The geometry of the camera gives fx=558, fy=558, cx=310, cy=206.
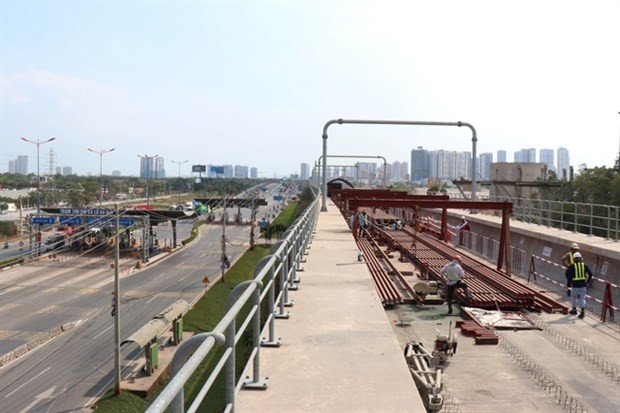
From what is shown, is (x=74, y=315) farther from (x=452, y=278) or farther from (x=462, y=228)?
(x=452, y=278)

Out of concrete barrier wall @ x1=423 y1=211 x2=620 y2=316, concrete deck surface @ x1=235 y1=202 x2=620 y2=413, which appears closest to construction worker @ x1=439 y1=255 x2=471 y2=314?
concrete deck surface @ x1=235 y1=202 x2=620 y2=413

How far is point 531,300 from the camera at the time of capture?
11352 mm

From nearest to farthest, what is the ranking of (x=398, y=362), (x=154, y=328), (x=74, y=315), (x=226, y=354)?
(x=226, y=354)
(x=398, y=362)
(x=154, y=328)
(x=74, y=315)

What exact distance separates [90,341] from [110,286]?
55.5 ft

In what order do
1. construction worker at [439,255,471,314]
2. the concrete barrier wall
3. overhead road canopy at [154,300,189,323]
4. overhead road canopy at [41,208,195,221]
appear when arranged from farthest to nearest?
1. overhead road canopy at [41,208,195,221]
2. overhead road canopy at [154,300,189,323]
3. the concrete barrier wall
4. construction worker at [439,255,471,314]

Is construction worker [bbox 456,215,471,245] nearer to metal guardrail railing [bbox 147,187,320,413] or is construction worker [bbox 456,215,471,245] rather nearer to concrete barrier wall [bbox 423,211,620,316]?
concrete barrier wall [bbox 423,211,620,316]

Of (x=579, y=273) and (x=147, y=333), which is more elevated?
(x=579, y=273)

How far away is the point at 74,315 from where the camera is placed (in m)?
36.5

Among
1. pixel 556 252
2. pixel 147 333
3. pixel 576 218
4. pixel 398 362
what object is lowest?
pixel 147 333

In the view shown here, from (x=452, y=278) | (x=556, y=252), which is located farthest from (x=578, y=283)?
(x=556, y=252)

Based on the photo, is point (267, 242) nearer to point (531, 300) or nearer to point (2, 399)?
point (2, 399)

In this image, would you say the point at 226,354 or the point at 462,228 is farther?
the point at 462,228

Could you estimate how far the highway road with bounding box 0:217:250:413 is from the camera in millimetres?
23609

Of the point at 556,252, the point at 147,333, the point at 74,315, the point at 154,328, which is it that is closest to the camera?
the point at 556,252
